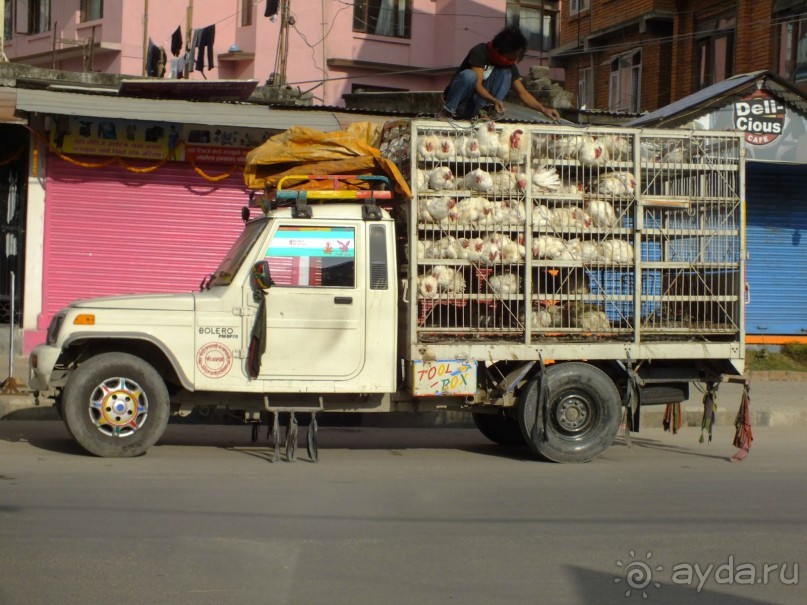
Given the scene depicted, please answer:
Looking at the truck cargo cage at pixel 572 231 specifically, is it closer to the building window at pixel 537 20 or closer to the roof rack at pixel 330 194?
the roof rack at pixel 330 194

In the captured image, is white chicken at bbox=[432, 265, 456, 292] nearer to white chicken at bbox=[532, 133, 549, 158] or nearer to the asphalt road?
white chicken at bbox=[532, 133, 549, 158]

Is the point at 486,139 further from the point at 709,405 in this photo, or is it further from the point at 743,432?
Result: the point at 743,432

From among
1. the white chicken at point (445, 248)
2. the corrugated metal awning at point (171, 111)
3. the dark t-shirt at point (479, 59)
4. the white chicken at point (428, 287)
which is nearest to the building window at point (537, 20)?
the corrugated metal awning at point (171, 111)

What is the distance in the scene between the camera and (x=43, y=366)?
8219mm

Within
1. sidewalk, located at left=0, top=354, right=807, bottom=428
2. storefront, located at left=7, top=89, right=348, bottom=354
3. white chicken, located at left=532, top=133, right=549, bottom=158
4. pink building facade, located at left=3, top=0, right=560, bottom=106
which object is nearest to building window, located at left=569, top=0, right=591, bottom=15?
pink building facade, located at left=3, top=0, right=560, bottom=106

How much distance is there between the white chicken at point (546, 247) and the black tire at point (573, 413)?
90 centimetres

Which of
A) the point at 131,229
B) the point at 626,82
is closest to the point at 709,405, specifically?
the point at 131,229

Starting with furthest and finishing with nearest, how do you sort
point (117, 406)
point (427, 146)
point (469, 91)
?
point (469, 91) → point (427, 146) → point (117, 406)

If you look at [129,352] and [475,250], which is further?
[475,250]

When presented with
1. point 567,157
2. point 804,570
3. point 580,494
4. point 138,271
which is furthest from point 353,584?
point 138,271

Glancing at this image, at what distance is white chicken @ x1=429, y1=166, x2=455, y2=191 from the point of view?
28.3ft

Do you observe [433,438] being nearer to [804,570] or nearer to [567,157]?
[567,157]

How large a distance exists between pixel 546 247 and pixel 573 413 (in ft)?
4.47

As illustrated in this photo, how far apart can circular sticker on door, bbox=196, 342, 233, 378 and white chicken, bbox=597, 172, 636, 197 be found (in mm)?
3249
